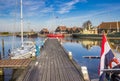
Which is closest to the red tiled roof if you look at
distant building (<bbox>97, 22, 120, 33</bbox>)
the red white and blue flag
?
distant building (<bbox>97, 22, 120, 33</bbox>)

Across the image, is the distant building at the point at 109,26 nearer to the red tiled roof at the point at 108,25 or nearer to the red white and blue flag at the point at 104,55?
the red tiled roof at the point at 108,25

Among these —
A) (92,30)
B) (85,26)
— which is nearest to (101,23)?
(92,30)

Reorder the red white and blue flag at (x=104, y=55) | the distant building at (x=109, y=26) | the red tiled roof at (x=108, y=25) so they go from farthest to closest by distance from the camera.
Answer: the red tiled roof at (x=108, y=25) → the distant building at (x=109, y=26) → the red white and blue flag at (x=104, y=55)

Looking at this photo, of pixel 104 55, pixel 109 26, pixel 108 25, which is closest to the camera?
pixel 104 55

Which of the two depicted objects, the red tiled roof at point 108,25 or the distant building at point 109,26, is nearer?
the distant building at point 109,26

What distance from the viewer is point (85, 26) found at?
7293 inches

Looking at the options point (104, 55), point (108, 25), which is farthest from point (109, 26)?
point (104, 55)

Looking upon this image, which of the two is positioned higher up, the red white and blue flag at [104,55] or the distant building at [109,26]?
the distant building at [109,26]

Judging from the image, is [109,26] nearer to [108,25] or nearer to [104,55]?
[108,25]

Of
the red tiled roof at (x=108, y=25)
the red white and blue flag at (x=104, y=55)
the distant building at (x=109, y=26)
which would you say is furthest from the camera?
the red tiled roof at (x=108, y=25)

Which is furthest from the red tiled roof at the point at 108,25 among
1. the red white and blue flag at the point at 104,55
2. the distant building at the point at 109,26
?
the red white and blue flag at the point at 104,55

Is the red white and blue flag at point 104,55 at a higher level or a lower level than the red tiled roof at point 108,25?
lower

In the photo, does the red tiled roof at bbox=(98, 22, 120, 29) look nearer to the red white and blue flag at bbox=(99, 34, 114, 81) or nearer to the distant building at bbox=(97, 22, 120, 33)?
the distant building at bbox=(97, 22, 120, 33)

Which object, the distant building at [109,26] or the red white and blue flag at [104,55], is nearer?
the red white and blue flag at [104,55]
